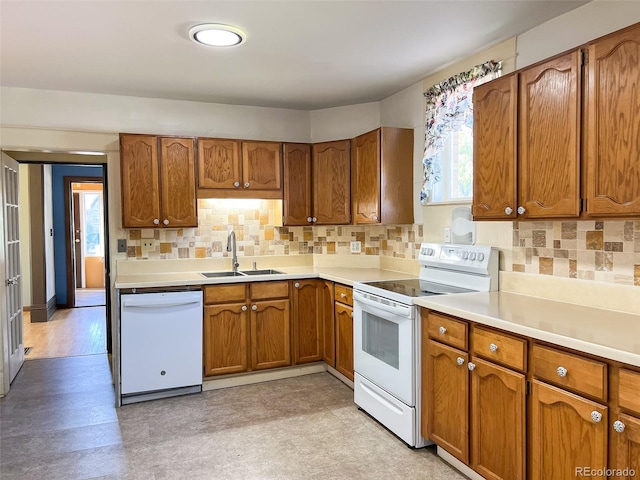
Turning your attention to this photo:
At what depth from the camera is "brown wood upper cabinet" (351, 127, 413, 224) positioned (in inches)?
142

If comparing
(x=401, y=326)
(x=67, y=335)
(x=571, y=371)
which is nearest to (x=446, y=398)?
(x=401, y=326)

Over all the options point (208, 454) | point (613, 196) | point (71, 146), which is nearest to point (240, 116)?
point (71, 146)

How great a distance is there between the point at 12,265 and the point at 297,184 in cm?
253

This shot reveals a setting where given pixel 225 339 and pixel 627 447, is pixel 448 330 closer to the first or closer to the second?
pixel 627 447

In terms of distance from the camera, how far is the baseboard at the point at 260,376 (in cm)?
370

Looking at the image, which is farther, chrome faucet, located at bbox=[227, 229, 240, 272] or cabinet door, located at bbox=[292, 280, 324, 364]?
chrome faucet, located at bbox=[227, 229, 240, 272]

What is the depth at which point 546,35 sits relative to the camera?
8.33 feet

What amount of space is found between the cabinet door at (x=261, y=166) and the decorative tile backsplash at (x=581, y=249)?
2114 mm

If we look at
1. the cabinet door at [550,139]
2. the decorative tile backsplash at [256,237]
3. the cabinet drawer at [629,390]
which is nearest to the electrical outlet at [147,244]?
the decorative tile backsplash at [256,237]

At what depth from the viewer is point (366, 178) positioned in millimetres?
3779

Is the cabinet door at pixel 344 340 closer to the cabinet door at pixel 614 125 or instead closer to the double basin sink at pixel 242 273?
the double basin sink at pixel 242 273

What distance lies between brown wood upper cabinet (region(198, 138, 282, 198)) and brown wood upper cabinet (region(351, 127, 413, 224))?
84 centimetres

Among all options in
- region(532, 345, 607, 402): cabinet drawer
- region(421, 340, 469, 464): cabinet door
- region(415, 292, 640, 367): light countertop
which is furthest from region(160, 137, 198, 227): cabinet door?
region(532, 345, 607, 402): cabinet drawer

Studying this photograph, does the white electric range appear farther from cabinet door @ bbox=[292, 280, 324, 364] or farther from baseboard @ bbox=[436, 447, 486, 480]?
cabinet door @ bbox=[292, 280, 324, 364]
